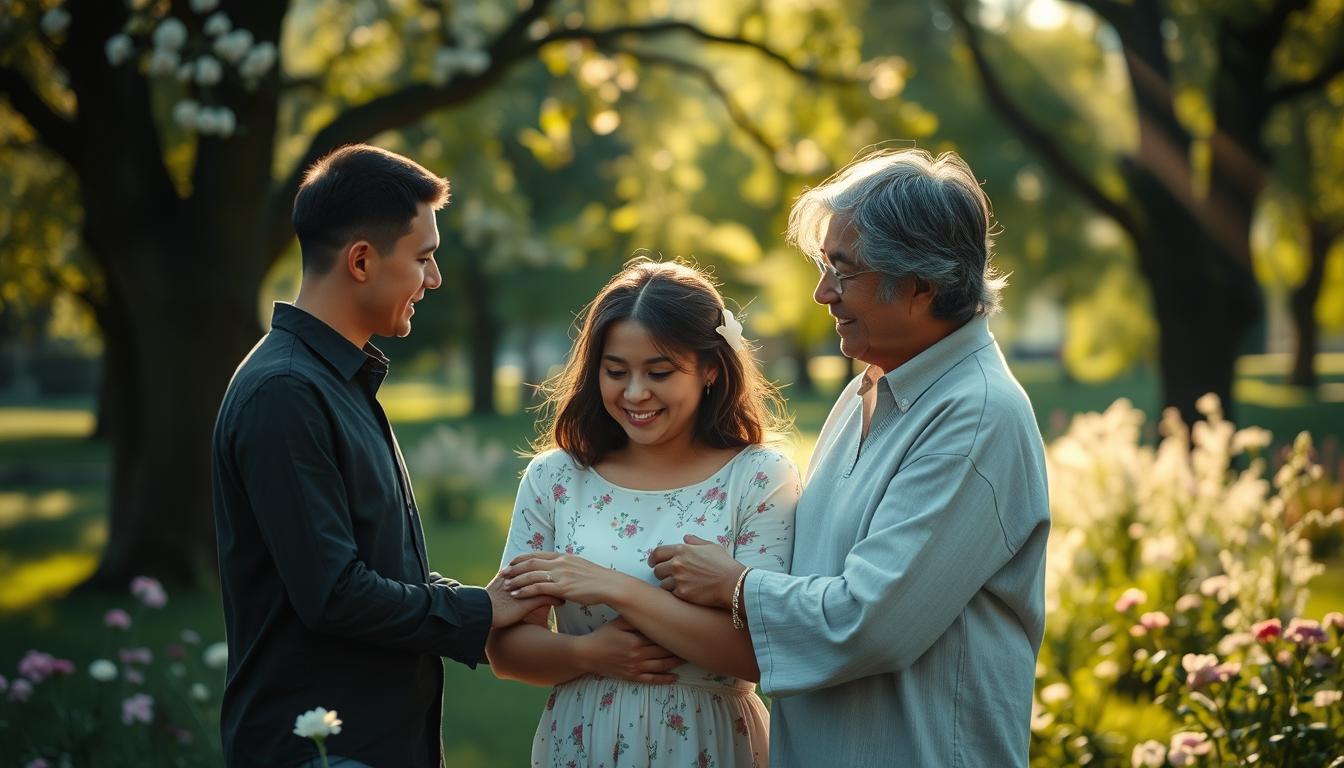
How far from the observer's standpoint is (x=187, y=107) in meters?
7.19

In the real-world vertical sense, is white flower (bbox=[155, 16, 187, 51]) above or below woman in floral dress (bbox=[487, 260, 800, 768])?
above

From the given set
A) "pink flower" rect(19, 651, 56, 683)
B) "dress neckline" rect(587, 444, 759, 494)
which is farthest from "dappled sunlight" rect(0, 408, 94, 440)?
"dress neckline" rect(587, 444, 759, 494)

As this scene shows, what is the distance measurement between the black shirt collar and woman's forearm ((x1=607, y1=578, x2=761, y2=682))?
0.84 meters

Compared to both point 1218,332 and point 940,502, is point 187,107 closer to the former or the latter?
point 940,502

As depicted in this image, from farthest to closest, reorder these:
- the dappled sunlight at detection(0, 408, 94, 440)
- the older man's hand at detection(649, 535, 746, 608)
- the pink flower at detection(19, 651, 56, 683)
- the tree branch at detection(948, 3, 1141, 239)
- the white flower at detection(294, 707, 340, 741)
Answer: the dappled sunlight at detection(0, 408, 94, 440) < the tree branch at detection(948, 3, 1141, 239) < the pink flower at detection(19, 651, 56, 683) < the older man's hand at detection(649, 535, 746, 608) < the white flower at detection(294, 707, 340, 741)

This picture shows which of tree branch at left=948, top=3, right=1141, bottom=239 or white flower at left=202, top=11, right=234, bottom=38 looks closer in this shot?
white flower at left=202, top=11, right=234, bottom=38

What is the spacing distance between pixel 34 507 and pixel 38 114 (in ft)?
28.0

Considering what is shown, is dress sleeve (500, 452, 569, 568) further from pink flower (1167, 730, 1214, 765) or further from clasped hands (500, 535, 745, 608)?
pink flower (1167, 730, 1214, 765)

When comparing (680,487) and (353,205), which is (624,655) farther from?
(353,205)

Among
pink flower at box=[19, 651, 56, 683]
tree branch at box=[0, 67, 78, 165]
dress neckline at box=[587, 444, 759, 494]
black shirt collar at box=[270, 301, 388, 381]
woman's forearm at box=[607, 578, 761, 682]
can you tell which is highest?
tree branch at box=[0, 67, 78, 165]

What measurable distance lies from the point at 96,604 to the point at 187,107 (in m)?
3.83

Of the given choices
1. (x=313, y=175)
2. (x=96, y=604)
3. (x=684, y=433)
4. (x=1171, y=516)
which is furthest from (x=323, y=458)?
(x=96, y=604)

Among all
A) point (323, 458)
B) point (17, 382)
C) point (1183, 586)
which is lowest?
point (17, 382)

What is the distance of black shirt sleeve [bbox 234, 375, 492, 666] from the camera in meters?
2.63
